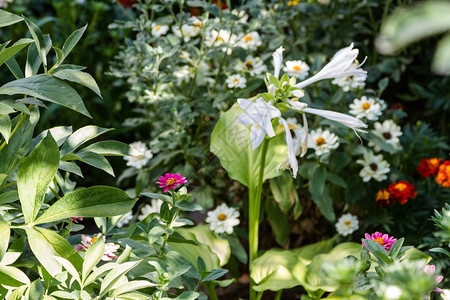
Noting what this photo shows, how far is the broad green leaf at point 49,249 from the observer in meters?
0.81

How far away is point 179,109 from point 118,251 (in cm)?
64

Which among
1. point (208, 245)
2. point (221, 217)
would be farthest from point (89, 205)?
point (221, 217)

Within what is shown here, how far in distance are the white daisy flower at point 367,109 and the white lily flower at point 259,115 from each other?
1.83ft

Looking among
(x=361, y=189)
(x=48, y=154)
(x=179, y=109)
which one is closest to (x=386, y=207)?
(x=361, y=189)

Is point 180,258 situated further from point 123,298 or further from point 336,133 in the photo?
point 336,133

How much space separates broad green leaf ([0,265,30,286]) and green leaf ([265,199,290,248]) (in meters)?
0.96

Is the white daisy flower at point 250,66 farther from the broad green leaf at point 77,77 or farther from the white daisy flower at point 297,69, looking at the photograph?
the broad green leaf at point 77,77

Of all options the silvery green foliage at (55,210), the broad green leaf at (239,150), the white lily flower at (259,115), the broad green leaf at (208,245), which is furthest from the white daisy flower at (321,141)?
the silvery green foliage at (55,210)

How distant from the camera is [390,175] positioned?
5.50 ft

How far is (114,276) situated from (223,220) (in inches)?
27.4

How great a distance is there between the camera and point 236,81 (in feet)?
5.21

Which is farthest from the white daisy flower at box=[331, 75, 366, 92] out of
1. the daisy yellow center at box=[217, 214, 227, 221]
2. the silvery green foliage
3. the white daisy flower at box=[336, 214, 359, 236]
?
the silvery green foliage

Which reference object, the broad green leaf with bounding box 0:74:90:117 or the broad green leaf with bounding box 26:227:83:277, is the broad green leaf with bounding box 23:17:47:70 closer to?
the broad green leaf with bounding box 0:74:90:117

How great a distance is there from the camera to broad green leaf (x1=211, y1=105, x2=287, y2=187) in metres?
Result: 1.38
